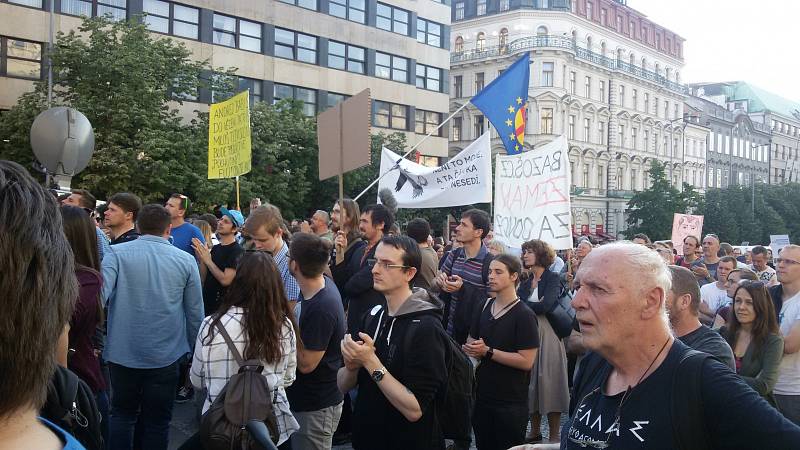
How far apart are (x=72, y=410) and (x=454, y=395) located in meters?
2.11

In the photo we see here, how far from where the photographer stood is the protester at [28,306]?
112 cm

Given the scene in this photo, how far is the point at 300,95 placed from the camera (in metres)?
33.9

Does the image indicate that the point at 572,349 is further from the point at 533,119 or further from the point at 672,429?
the point at 533,119

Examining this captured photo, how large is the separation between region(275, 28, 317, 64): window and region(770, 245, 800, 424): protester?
29.8 meters

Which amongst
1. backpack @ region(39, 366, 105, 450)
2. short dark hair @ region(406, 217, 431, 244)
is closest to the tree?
short dark hair @ region(406, 217, 431, 244)

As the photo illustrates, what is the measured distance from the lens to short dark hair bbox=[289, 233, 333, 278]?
4.15m

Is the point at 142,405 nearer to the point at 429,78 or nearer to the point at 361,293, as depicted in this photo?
the point at 361,293

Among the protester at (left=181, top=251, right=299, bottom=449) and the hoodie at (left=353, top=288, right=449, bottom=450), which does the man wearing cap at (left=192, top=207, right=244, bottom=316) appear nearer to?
the protester at (left=181, top=251, right=299, bottom=449)

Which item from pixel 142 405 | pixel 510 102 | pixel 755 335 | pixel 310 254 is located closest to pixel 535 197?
pixel 510 102

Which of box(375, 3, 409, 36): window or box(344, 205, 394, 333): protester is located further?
box(375, 3, 409, 36): window

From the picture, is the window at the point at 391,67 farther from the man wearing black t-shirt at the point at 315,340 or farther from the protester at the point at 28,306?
the protester at the point at 28,306

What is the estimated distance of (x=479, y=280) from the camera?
5914 millimetres

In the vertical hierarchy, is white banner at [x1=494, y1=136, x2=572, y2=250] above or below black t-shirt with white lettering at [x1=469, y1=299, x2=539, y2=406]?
above

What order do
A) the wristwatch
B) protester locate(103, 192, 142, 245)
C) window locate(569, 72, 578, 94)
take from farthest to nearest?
window locate(569, 72, 578, 94) → protester locate(103, 192, 142, 245) → the wristwatch
